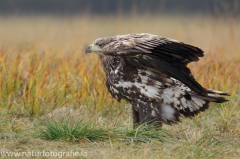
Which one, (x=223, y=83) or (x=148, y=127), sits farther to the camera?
(x=223, y=83)

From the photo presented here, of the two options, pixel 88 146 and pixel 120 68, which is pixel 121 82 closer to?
pixel 120 68

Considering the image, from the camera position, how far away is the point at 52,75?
7754mm

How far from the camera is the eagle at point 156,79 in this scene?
5805mm

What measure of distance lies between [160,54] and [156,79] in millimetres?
298

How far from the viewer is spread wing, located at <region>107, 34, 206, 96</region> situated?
18.7 feet

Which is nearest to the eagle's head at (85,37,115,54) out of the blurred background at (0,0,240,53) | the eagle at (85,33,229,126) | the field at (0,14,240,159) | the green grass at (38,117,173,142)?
the eagle at (85,33,229,126)

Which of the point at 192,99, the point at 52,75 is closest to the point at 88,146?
the point at 192,99

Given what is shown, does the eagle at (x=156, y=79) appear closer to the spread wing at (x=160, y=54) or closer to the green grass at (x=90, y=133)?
the spread wing at (x=160, y=54)

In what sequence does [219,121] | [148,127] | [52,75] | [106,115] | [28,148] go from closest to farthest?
[28,148] < [148,127] < [219,121] < [106,115] < [52,75]

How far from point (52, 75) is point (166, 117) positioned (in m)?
2.17

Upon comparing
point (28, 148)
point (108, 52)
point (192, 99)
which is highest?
point (108, 52)

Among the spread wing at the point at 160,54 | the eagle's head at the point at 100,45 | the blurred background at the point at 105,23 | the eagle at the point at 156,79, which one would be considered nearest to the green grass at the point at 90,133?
the eagle at the point at 156,79

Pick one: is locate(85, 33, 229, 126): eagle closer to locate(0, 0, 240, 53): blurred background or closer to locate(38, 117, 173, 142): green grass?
locate(38, 117, 173, 142): green grass

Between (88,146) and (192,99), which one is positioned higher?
(192,99)
